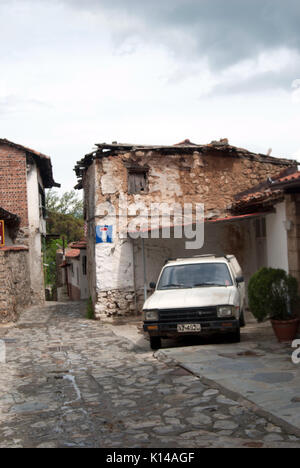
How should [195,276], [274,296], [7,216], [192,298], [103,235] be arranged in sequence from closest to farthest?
[274,296]
[192,298]
[195,276]
[103,235]
[7,216]

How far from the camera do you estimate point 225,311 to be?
8.79 metres

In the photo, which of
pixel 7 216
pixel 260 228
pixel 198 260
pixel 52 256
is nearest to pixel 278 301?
pixel 198 260

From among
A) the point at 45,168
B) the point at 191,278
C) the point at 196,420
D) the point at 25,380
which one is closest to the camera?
the point at 196,420

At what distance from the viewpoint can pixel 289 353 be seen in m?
7.98

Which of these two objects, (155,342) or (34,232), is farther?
(34,232)

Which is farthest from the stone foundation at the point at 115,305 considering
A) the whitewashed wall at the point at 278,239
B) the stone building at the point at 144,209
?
the whitewashed wall at the point at 278,239

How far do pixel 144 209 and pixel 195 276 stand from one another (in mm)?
5656

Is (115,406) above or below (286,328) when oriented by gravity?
below

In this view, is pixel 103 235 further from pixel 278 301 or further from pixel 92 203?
pixel 278 301

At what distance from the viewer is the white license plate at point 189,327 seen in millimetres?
8852

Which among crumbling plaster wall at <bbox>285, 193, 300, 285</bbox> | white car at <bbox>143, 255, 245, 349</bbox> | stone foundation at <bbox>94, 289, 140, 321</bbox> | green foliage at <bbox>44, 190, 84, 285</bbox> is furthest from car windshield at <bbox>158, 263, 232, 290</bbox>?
green foliage at <bbox>44, 190, 84, 285</bbox>

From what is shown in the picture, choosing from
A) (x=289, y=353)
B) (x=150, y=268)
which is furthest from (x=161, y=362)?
(x=150, y=268)

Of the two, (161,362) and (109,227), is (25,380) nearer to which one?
(161,362)
